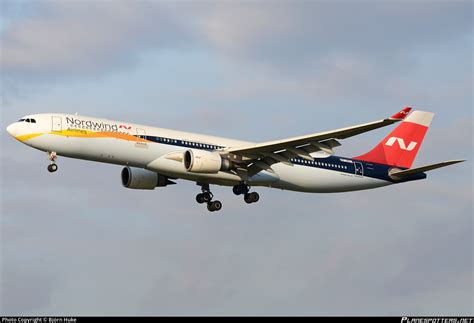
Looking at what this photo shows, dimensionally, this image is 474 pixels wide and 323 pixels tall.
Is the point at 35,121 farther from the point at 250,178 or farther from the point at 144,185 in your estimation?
the point at 250,178

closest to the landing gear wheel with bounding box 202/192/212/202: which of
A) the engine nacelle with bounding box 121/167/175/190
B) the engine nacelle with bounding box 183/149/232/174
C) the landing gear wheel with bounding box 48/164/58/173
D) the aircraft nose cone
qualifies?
the engine nacelle with bounding box 121/167/175/190

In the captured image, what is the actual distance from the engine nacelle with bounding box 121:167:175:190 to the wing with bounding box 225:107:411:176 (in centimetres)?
572

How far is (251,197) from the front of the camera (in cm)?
5734

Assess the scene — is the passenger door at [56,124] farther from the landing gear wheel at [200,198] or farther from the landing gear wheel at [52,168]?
the landing gear wheel at [200,198]

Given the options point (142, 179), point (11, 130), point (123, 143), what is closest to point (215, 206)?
point (142, 179)

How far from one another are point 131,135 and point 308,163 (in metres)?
11.5

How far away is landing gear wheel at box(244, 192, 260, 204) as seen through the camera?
57.4m

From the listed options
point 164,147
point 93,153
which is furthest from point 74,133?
point 164,147

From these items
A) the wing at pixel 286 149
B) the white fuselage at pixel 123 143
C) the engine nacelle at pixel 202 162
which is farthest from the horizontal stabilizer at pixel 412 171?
the engine nacelle at pixel 202 162

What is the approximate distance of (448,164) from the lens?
54750mm

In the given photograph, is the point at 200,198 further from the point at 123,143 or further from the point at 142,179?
the point at 123,143

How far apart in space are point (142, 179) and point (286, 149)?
954cm

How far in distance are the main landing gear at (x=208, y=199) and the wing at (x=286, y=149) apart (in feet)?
11.6

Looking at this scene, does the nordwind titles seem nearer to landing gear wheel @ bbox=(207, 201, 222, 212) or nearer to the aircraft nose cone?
the aircraft nose cone
